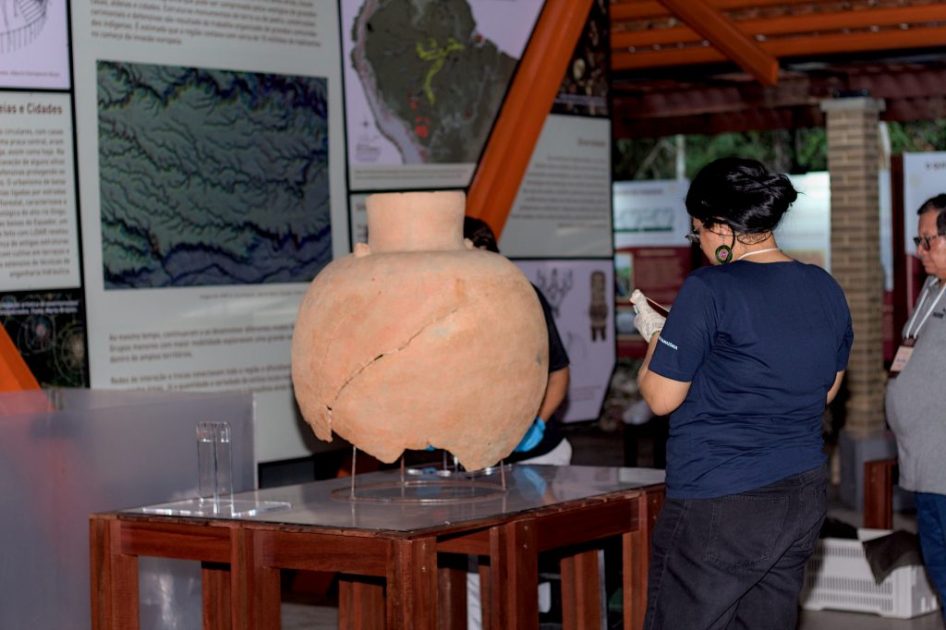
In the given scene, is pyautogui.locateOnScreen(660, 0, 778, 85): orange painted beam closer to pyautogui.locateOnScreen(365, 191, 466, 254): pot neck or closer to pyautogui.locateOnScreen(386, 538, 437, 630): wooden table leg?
pyautogui.locateOnScreen(365, 191, 466, 254): pot neck

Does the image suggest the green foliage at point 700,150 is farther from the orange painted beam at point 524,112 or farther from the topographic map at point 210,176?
the topographic map at point 210,176

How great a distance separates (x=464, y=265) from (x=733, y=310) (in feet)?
2.82

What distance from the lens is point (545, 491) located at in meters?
4.50

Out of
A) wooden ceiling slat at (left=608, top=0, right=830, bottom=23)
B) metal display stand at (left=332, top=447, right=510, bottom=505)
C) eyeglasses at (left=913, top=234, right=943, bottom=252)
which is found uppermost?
wooden ceiling slat at (left=608, top=0, right=830, bottom=23)

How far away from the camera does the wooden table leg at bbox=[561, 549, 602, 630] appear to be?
16.8ft

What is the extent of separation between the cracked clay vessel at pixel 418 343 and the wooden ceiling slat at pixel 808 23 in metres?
6.15

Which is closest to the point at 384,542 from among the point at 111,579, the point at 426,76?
the point at 111,579

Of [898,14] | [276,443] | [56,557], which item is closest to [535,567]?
[56,557]

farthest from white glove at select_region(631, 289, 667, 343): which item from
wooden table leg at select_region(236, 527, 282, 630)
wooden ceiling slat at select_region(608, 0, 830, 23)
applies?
wooden ceiling slat at select_region(608, 0, 830, 23)

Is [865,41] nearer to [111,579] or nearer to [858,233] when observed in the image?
[858,233]

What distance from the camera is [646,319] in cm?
398

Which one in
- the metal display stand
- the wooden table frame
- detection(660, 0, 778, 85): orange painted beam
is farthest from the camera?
detection(660, 0, 778, 85): orange painted beam

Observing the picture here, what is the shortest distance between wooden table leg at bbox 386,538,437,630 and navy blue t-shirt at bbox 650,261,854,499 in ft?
2.09

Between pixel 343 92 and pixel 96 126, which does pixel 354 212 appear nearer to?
pixel 343 92
